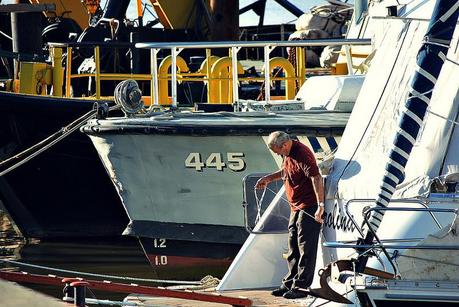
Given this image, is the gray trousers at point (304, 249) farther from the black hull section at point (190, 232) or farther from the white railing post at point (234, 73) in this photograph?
the white railing post at point (234, 73)

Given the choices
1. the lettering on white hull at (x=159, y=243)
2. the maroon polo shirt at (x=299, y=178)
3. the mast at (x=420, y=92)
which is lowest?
the lettering on white hull at (x=159, y=243)

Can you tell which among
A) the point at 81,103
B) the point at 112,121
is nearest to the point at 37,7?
the point at 81,103

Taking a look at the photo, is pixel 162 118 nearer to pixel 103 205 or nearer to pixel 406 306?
pixel 103 205

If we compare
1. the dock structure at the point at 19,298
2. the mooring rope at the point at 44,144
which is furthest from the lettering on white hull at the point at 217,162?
the dock structure at the point at 19,298

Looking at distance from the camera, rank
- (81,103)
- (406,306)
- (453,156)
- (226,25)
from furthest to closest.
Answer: (226,25)
(81,103)
(453,156)
(406,306)

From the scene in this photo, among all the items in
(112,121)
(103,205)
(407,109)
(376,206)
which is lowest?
(103,205)

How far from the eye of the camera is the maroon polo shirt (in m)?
8.19

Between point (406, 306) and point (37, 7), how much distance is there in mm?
12579

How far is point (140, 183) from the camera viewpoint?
12.9 meters

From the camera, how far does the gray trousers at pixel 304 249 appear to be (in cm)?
819

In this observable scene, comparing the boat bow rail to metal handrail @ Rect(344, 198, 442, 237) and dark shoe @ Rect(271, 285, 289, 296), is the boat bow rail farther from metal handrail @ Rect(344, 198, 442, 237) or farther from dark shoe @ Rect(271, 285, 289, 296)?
metal handrail @ Rect(344, 198, 442, 237)

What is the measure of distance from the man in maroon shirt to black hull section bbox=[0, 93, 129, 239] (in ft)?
26.8

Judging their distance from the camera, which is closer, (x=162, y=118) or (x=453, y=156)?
(x=453, y=156)

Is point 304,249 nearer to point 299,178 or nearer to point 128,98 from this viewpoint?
point 299,178
